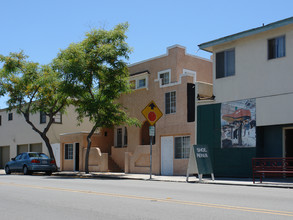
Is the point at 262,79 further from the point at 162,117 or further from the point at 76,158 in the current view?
the point at 76,158

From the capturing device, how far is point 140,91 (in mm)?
26594

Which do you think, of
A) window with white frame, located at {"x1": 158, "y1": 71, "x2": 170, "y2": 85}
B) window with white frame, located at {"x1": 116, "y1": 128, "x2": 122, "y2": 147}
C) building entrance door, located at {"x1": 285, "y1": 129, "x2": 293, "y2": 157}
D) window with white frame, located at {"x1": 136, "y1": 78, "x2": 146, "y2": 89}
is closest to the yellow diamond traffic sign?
window with white frame, located at {"x1": 158, "y1": 71, "x2": 170, "y2": 85}

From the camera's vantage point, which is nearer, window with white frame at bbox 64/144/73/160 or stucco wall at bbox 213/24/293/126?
stucco wall at bbox 213/24/293/126

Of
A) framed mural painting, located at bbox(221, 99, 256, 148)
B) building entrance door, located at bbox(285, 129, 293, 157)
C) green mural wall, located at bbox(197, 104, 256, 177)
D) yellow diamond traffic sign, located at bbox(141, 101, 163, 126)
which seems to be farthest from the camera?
yellow diamond traffic sign, located at bbox(141, 101, 163, 126)

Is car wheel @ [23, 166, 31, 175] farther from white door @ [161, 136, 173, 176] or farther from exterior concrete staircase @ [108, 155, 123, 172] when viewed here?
white door @ [161, 136, 173, 176]

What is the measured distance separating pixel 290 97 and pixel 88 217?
12.8m

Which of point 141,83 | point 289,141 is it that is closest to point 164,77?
point 141,83

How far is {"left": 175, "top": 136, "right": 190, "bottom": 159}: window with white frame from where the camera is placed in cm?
2300

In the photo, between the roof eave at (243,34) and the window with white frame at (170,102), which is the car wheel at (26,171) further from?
the roof eave at (243,34)

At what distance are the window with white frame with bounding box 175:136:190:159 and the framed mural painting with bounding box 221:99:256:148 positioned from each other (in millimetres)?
2969

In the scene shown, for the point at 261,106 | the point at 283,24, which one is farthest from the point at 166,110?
the point at 283,24

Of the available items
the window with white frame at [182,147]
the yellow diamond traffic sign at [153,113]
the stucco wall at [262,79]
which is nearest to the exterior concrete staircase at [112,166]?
the window with white frame at [182,147]

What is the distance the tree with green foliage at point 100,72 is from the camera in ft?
75.9

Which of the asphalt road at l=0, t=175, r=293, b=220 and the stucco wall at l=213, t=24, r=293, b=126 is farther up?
the stucco wall at l=213, t=24, r=293, b=126
